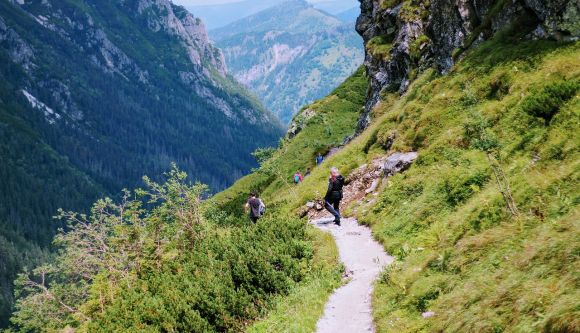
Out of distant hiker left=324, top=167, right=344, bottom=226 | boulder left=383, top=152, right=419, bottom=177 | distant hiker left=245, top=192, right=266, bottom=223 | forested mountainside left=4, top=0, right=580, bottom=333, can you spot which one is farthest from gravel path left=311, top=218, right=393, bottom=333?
distant hiker left=245, top=192, right=266, bottom=223

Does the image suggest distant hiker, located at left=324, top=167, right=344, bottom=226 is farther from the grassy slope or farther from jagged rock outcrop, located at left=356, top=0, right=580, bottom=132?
jagged rock outcrop, located at left=356, top=0, right=580, bottom=132

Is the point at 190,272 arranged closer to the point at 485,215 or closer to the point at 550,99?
the point at 485,215

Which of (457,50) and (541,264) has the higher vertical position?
(457,50)

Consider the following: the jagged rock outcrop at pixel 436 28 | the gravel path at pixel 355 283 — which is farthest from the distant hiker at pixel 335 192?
the jagged rock outcrop at pixel 436 28

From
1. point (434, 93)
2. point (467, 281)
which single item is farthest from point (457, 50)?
point (467, 281)

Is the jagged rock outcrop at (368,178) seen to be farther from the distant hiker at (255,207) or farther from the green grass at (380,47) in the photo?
the green grass at (380,47)

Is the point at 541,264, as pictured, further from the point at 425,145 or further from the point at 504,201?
the point at 425,145

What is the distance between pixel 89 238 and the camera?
40125 millimetres

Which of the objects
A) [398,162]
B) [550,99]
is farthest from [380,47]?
[550,99]

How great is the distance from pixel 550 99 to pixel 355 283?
29.7 feet

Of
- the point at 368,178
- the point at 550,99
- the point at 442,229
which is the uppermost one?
the point at 368,178

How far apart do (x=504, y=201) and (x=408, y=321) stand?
14.3ft

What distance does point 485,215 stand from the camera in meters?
13.3

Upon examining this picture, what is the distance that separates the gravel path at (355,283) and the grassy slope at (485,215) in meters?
0.44
